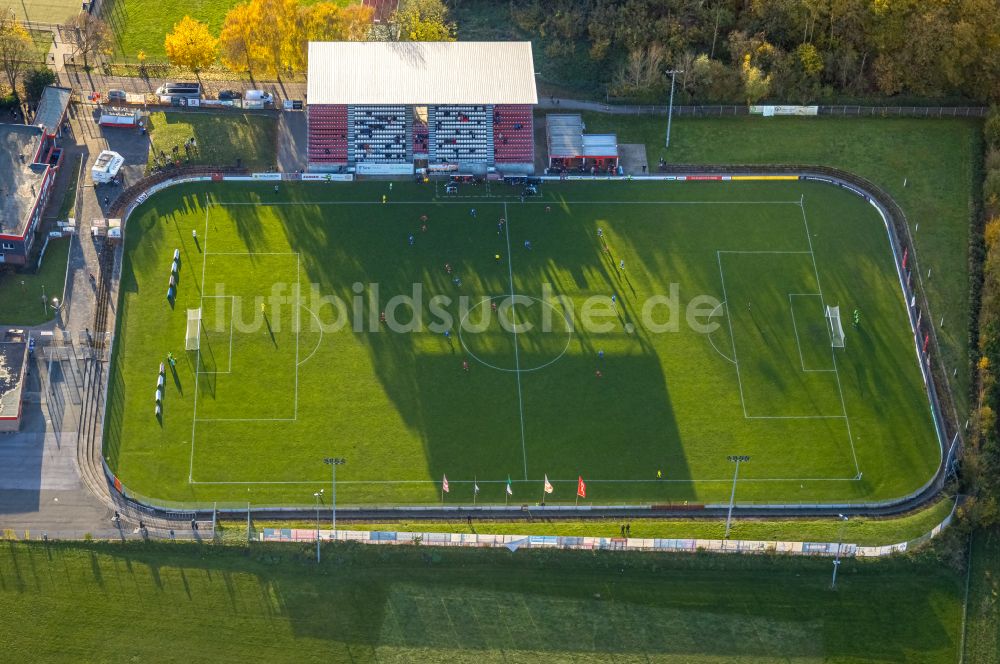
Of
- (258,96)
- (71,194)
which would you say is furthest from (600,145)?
(71,194)

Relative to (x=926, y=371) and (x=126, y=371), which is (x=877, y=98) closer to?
(x=926, y=371)

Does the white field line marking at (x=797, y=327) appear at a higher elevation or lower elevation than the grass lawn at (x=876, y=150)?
lower

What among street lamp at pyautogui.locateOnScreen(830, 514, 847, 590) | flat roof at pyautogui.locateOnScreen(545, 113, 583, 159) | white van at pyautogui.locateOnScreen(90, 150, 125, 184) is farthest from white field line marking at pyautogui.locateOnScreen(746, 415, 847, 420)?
white van at pyautogui.locateOnScreen(90, 150, 125, 184)

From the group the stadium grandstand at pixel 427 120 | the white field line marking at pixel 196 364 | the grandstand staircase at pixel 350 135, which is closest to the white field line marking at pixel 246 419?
the white field line marking at pixel 196 364

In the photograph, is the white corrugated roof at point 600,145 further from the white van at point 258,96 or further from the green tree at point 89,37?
the green tree at point 89,37

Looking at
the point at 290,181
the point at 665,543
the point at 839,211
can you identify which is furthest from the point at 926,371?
the point at 290,181

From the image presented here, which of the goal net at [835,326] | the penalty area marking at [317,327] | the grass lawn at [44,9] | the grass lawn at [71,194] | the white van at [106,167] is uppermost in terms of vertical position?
the grass lawn at [44,9]

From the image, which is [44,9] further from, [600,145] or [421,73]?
[600,145]
